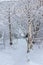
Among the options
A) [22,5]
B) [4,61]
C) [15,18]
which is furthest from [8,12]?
[4,61]

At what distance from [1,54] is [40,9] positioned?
4810mm

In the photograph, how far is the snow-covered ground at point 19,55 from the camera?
14.7m

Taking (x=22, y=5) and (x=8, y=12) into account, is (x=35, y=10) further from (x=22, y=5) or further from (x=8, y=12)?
(x=8, y=12)

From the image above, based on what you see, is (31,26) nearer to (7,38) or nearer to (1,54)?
(1,54)

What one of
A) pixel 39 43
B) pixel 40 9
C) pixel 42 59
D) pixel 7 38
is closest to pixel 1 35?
pixel 7 38

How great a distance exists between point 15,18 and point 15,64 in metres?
7.02

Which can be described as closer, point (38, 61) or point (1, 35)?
point (38, 61)

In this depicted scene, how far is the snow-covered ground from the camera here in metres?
14.7

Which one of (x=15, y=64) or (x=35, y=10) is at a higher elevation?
(x=35, y=10)

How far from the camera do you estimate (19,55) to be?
16641mm

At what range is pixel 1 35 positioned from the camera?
22.2 metres

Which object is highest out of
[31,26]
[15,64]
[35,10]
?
[35,10]

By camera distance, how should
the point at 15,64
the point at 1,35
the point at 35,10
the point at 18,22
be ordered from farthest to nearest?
1. the point at 1,35
2. the point at 18,22
3. the point at 35,10
4. the point at 15,64

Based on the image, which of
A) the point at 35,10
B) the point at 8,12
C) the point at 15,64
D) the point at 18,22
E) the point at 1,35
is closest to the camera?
the point at 15,64
